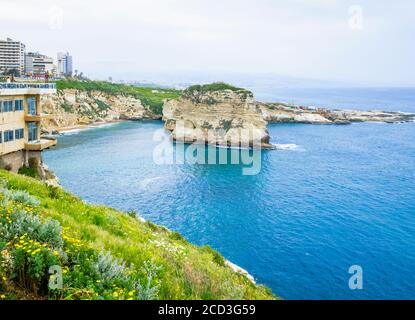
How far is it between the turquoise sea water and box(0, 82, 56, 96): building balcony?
1691 cm

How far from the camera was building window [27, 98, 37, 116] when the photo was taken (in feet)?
93.7

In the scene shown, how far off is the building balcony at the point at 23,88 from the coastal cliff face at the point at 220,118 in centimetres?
5751

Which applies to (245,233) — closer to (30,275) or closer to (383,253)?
A: (383,253)

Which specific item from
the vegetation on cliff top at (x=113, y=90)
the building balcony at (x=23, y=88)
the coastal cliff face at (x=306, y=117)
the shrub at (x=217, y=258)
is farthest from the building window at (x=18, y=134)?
the coastal cliff face at (x=306, y=117)

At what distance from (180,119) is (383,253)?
6942 cm

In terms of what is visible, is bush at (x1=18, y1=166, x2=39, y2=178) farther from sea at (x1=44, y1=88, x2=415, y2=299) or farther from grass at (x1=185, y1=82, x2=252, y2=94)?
grass at (x1=185, y1=82, x2=252, y2=94)

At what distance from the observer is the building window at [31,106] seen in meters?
28.5

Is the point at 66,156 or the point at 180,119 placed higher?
the point at 180,119

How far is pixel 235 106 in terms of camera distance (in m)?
87.5

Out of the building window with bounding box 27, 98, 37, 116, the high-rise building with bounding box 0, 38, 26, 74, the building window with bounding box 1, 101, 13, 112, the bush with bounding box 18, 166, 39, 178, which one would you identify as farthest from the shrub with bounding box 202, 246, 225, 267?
the high-rise building with bounding box 0, 38, 26, 74

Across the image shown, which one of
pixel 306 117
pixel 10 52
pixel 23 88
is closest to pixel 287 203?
pixel 23 88
